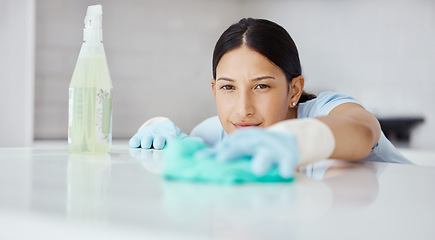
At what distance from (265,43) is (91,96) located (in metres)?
0.53

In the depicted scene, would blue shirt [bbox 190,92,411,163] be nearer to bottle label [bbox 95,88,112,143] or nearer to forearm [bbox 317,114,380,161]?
forearm [bbox 317,114,380,161]

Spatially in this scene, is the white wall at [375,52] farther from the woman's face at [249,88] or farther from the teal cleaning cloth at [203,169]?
the teal cleaning cloth at [203,169]

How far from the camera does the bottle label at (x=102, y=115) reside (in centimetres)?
78

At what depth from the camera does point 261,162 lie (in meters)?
0.44

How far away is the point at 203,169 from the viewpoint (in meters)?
0.46

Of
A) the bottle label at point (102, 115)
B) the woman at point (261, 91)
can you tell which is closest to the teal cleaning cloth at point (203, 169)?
the bottle label at point (102, 115)

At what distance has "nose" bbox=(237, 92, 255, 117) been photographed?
1.15 metres

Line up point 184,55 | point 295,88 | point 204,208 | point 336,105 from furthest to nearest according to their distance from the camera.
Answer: point 184,55 → point 295,88 → point 336,105 → point 204,208

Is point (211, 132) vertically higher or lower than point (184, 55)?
lower

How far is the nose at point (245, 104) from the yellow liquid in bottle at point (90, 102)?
0.42m

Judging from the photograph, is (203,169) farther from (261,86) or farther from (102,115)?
(261,86)

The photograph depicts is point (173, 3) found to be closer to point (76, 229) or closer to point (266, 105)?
point (266, 105)

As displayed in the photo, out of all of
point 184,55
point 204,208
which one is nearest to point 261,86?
point 204,208

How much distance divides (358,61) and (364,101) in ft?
0.60
